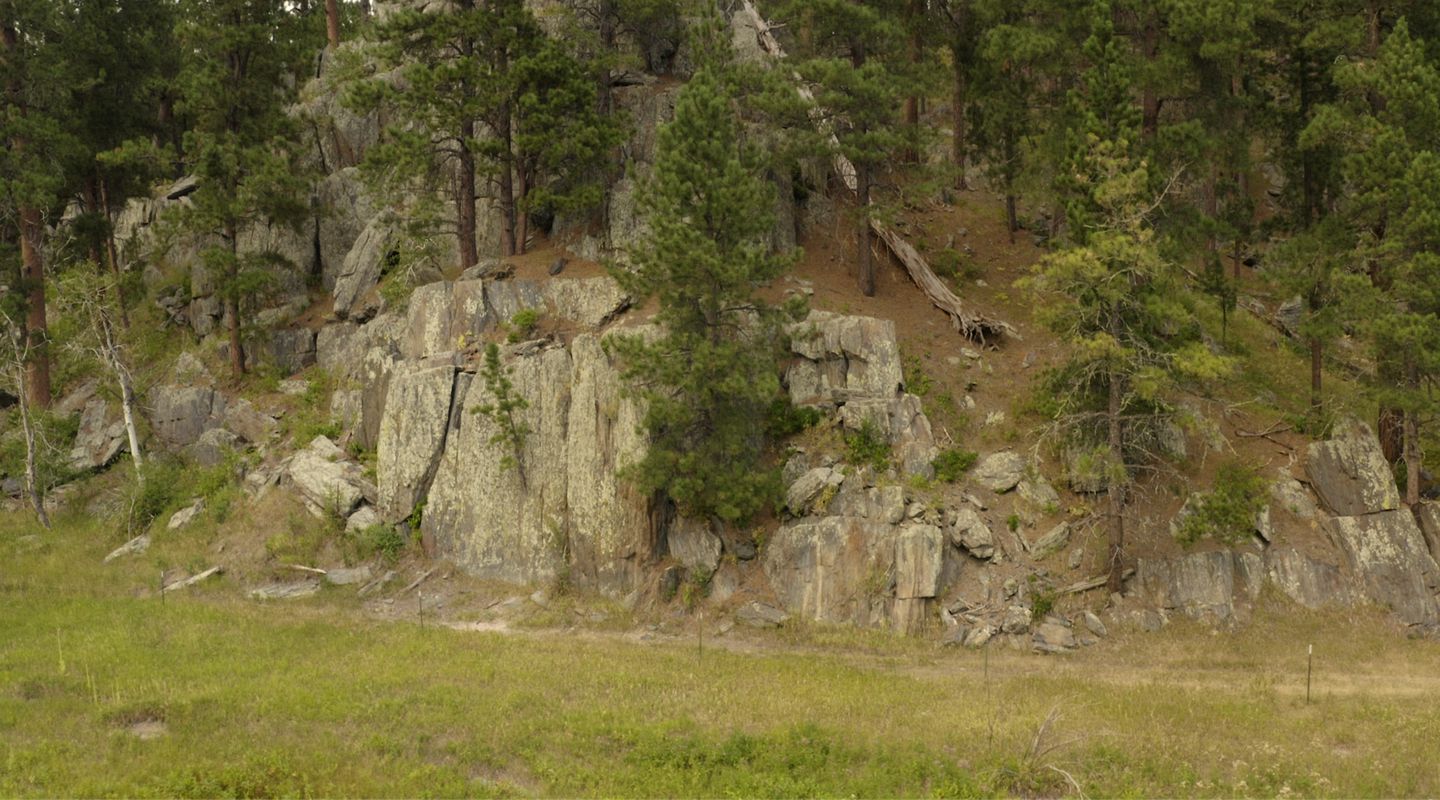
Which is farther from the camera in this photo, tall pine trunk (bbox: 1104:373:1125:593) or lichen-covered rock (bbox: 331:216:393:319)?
lichen-covered rock (bbox: 331:216:393:319)

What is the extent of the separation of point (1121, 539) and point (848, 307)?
9834 mm

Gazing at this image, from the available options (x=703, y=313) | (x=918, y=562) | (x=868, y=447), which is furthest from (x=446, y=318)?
(x=918, y=562)

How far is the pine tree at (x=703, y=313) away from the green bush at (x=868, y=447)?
2250 millimetres

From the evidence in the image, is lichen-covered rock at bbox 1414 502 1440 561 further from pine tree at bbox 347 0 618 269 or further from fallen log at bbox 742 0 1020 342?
pine tree at bbox 347 0 618 269

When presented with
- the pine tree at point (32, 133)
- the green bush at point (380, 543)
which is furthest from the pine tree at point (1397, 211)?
the pine tree at point (32, 133)

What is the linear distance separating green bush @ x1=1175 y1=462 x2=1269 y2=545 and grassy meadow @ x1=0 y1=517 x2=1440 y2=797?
2.10 m

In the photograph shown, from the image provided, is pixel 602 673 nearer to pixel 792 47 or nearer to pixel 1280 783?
pixel 1280 783

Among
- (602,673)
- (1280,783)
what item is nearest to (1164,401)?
(1280,783)

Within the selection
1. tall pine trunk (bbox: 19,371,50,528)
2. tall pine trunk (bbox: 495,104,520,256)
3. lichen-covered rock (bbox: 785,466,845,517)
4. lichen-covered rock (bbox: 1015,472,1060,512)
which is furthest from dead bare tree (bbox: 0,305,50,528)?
lichen-covered rock (bbox: 1015,472,1060,512)

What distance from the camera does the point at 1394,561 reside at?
24078mm

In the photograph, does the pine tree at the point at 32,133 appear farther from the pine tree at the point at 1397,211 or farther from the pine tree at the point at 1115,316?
the pine tree at the point at 1397,211

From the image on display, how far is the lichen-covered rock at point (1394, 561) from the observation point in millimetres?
23641

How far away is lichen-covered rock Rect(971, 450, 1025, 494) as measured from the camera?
25.6m

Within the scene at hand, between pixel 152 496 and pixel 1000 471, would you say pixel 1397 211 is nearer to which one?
pixel 1000 471
